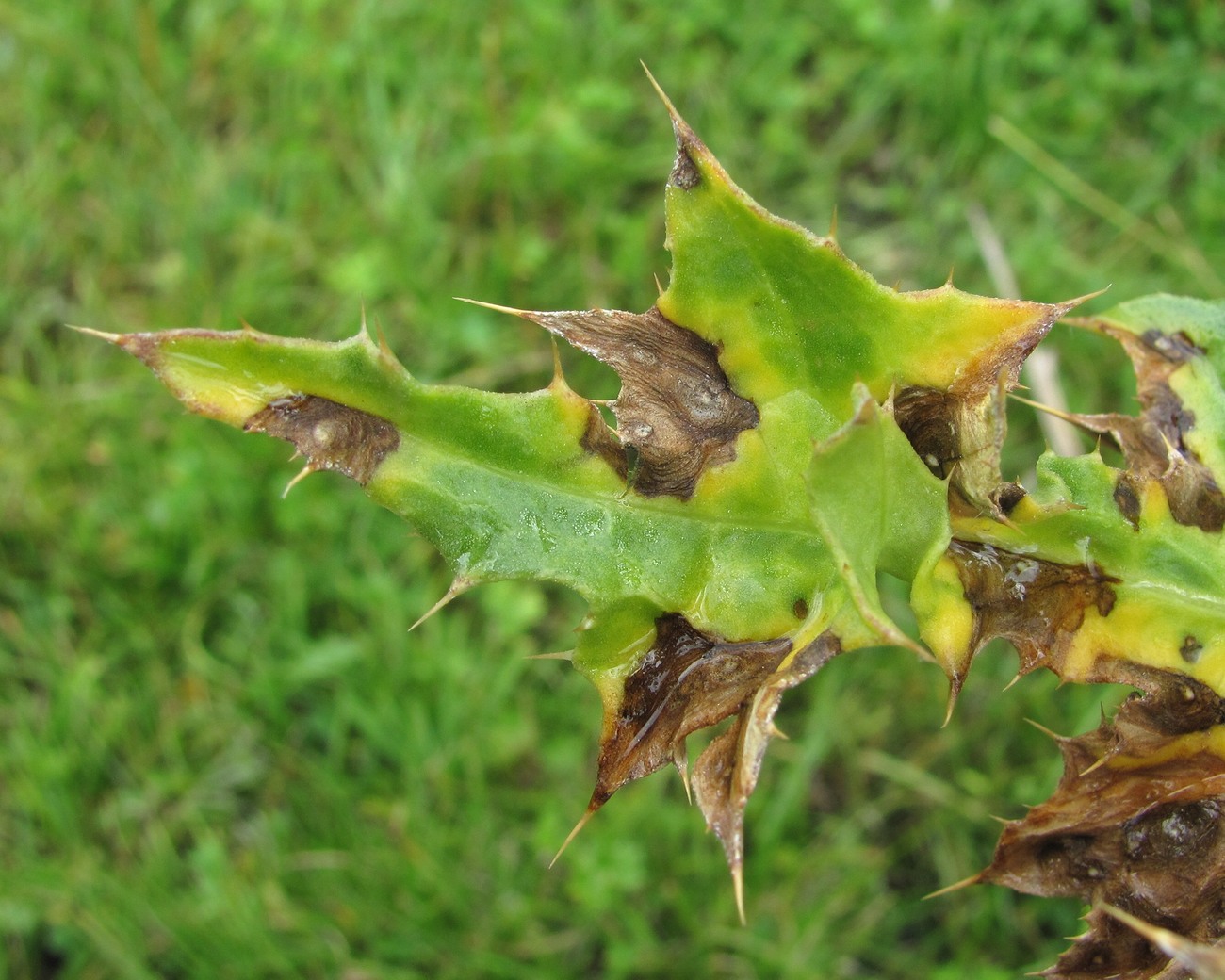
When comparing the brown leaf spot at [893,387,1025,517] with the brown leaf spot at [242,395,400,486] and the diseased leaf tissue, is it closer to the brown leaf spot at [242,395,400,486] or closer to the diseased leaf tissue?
the diseased leaf tissue

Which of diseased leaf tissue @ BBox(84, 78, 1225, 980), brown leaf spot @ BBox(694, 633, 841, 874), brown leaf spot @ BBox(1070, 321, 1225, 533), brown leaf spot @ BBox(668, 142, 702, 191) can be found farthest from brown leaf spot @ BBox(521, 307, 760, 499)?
brown leaf spot @ BBox(1070, 321, 1225, 533)

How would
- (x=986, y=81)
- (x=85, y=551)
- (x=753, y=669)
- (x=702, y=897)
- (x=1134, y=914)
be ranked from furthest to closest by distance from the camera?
1. (x=986, y=81)
2. (x=85, y=551)
3. (x=702, y=897)
4. (x=1134, y=914)
5. (x=753, y=669)

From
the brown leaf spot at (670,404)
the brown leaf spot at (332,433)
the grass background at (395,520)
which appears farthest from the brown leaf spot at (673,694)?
the grass background at (395,520)

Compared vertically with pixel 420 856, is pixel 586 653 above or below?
above

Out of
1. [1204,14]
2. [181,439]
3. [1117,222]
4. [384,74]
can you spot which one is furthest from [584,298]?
[1204,14]

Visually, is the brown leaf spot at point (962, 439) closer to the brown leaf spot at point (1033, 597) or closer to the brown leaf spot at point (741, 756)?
Result: the brown leaf spot at point (1033, 597)

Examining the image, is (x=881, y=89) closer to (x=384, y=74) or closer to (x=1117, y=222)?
(x=1117, y=222)
